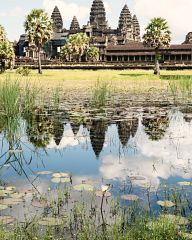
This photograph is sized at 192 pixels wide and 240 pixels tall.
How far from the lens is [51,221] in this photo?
17.0 ft

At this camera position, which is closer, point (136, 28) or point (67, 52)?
point (67, 52)

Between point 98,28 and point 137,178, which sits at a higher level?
point 98,28

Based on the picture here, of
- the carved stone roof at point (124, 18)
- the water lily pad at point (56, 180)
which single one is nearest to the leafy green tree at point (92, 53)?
the carved stone roof at point (124, 18)

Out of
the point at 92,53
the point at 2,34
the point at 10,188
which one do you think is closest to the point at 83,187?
the point at 10,188

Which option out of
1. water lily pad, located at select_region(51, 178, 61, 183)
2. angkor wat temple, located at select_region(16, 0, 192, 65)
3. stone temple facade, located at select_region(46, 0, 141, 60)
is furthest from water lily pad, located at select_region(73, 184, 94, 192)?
stone temple facade, located at select_region(46, 0, 141, 60)

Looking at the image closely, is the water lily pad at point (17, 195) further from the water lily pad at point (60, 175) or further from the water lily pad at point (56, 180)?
the water lily pad at point (60, 175)

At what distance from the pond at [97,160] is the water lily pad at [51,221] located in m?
0.32

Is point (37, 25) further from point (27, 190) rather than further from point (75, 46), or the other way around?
point (27, 190)

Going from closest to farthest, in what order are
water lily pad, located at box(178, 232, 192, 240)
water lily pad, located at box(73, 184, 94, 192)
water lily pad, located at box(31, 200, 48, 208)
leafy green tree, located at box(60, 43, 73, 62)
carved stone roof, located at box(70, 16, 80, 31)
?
water lily pad, located at box(178, 232, 192, 240)
water lily pad, located at box(31, 200, 48, 208)
water lily pad, located at box(73, 184, 94, 192)
leafy green tree, located at box(60, 43, 73, 62)
carved stone roof, located at box(70, 16, 80, 31)

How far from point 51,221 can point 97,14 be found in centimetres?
12574

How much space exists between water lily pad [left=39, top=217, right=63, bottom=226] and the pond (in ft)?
1.06

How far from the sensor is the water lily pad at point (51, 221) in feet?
16.8

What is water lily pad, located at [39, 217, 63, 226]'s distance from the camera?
5.12 metres

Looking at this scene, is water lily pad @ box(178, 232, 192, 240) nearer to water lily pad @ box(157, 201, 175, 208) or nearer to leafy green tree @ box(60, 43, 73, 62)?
water lily pad @ box(157, 201, 175, 208)
